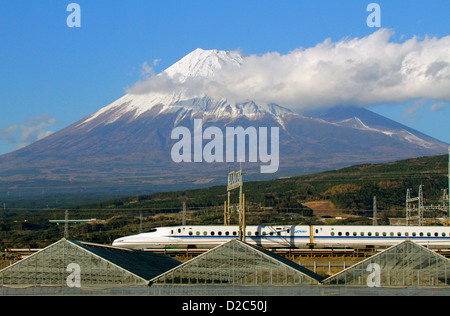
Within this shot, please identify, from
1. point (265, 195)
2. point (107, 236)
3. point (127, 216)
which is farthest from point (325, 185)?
point (107, 236)

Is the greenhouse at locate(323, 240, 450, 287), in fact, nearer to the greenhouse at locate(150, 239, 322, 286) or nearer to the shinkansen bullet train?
the greenhouse at locate(150, 239, 322, 286)

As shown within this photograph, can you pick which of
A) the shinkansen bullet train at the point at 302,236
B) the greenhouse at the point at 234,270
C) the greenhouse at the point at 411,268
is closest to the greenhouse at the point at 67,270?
the greenhouse at the point at 234,270

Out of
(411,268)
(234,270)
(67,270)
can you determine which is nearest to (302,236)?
(411,268)

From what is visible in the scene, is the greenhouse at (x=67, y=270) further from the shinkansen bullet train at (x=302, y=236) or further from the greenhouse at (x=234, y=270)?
the shinkansen bullet train at (x=302, y=236)

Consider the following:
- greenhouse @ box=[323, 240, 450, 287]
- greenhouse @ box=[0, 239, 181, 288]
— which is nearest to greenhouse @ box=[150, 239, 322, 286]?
greenhouse @ box=[0, 239, 181, 288]

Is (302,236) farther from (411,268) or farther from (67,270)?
(67,270)
